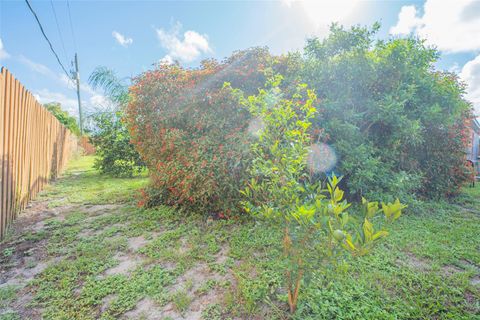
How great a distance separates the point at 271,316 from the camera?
143 centimetres

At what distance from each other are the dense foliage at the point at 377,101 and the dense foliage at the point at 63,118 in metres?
22.1

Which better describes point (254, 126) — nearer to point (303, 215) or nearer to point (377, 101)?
point (303, 215)

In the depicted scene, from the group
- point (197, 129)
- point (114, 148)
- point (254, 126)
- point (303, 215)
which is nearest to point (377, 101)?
point (254, 126)

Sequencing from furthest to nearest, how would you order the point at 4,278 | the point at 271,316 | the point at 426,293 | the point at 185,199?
1. the point at 185,199
2. the point at 4,278
3. the point at 426,293
4. the point at 271,316

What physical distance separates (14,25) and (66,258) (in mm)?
6923

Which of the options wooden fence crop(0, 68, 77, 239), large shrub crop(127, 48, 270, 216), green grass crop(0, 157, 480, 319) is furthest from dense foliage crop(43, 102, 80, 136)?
green grass crop(0, 157, 480, 319)

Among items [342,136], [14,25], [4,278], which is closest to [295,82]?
[342,136]

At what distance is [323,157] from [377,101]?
4.52 ft

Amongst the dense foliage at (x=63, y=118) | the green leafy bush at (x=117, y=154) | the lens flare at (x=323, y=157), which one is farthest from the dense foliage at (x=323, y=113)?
the dense foliage at (x=63, y=118)

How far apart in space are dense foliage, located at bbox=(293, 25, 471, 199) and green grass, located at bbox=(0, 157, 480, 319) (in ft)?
3.08

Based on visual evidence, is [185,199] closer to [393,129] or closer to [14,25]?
[393,129]

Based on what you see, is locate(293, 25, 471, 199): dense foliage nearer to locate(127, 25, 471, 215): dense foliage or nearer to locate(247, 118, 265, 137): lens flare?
locate(127, 25, 471, 215): dense foliage

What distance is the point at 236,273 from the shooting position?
1.88 m

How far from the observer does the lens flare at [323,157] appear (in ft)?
10.6
